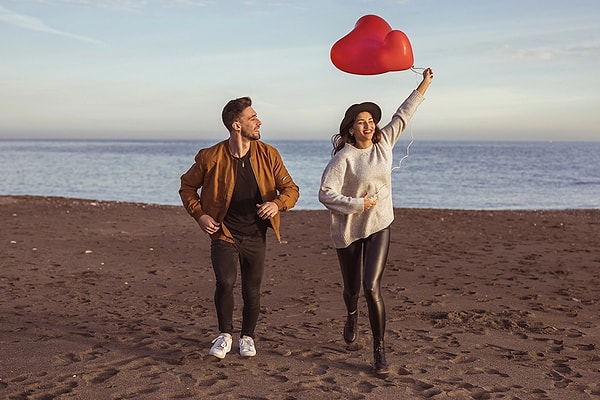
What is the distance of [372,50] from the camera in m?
5.71

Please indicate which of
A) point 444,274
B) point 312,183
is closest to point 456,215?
point 444,274

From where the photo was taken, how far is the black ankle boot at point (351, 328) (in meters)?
6.05

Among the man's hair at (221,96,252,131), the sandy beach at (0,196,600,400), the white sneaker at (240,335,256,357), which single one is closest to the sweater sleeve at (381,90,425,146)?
the man's hair at (221,96,252,131)

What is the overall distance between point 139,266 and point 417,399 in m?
6.61

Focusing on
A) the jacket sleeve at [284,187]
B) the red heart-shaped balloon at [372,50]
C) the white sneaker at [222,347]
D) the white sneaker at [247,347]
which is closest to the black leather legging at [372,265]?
the jacket sleeve at [284,187]

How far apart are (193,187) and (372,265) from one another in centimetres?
146

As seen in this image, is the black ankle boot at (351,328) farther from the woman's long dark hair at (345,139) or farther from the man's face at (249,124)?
the man's face at (249,124)

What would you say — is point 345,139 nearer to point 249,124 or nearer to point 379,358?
point 249,124

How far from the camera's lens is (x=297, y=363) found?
5664 millimetres

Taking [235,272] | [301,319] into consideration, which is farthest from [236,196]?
[301,319]

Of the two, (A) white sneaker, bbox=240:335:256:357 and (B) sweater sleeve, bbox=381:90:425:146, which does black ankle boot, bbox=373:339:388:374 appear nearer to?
(A) white sneaker, bbox=240:335:256:357

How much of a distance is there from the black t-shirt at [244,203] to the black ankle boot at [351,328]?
3.65 feet

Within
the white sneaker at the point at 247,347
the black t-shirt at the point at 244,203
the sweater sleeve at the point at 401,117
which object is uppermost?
the sweater sleeve at the point at 401,117

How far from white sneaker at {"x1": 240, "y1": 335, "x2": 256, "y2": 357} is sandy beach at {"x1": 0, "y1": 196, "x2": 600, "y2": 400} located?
0.20 feet
